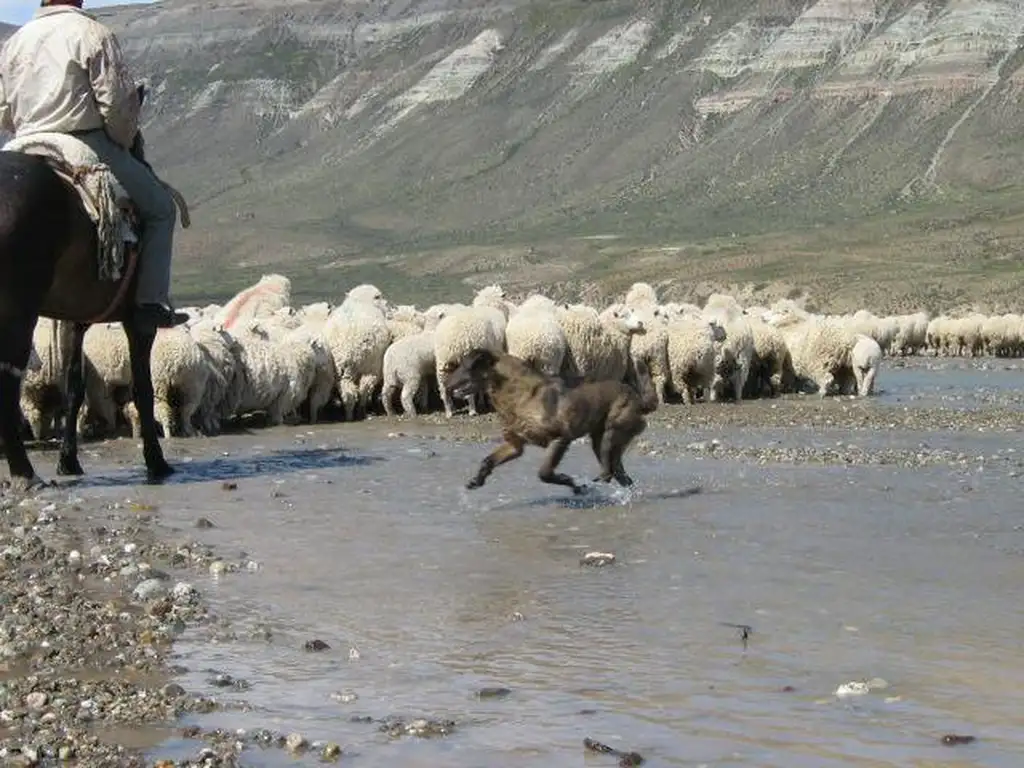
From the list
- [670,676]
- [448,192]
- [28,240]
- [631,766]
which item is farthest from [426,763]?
[448,192]

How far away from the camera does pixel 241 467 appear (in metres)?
12.9

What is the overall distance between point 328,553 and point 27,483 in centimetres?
284

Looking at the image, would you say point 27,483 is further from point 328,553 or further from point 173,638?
point 173,638

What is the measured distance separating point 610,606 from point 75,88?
5.31 metres

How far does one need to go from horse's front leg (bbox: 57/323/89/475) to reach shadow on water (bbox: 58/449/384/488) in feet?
0.56

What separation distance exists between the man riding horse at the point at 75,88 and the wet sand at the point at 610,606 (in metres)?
2.27

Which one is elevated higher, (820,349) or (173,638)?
(820,349)

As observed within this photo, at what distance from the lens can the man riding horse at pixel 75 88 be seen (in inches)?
410

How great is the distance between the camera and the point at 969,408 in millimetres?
21234

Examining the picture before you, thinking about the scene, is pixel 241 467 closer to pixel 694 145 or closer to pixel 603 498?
pixel 603 498

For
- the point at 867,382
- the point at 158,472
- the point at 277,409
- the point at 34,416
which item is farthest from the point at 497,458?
the point at 867,382

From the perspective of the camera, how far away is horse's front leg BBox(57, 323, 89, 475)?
11461 millimetres

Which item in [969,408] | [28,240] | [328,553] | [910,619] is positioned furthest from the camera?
[969,408]

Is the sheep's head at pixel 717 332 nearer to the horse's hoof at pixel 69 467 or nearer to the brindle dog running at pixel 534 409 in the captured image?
the brindle dog running at pixel 534 409
